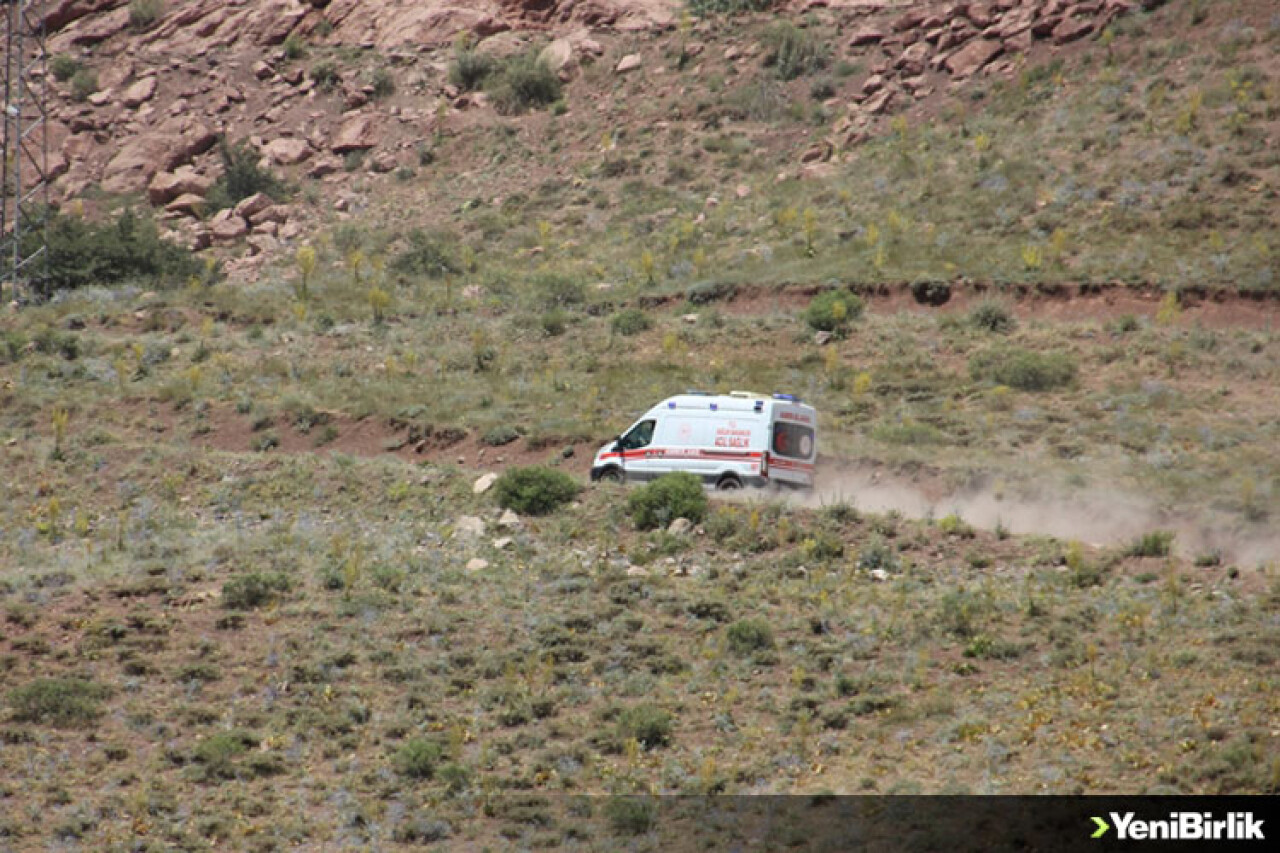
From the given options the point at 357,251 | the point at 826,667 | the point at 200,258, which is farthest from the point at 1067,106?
the point at 826,667

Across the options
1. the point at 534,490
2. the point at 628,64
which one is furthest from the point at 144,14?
the point at 534,490

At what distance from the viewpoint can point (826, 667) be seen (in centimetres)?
2288

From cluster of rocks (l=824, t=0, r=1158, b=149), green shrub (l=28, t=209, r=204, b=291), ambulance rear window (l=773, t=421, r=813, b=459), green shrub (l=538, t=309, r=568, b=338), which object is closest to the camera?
ambulance rear window (l=773, t=421, r=813, b=459)

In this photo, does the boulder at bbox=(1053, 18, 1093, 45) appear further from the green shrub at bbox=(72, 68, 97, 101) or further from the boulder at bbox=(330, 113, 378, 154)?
the green shrub at bbox=(72, 68, 97, 101)

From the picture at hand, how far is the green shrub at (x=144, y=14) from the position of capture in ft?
224

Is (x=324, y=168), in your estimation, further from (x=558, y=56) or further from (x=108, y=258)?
(x=108, y=258)

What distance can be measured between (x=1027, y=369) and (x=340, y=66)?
34.7 meters

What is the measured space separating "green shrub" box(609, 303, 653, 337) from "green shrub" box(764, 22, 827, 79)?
16.3m

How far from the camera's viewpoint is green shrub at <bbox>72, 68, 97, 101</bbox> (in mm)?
63469

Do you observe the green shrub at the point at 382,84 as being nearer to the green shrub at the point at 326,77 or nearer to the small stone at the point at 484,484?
the green shrub at the point at 326,77

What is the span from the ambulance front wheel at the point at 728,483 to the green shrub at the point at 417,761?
35.3 feet

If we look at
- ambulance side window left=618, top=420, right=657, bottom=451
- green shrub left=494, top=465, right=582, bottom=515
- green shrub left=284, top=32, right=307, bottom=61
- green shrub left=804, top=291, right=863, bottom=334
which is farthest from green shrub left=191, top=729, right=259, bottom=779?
green shrub left=284, top=32, right=307, bottom=61

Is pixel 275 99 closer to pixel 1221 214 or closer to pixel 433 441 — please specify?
pixel 433 441

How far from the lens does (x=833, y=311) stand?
41656 mm
